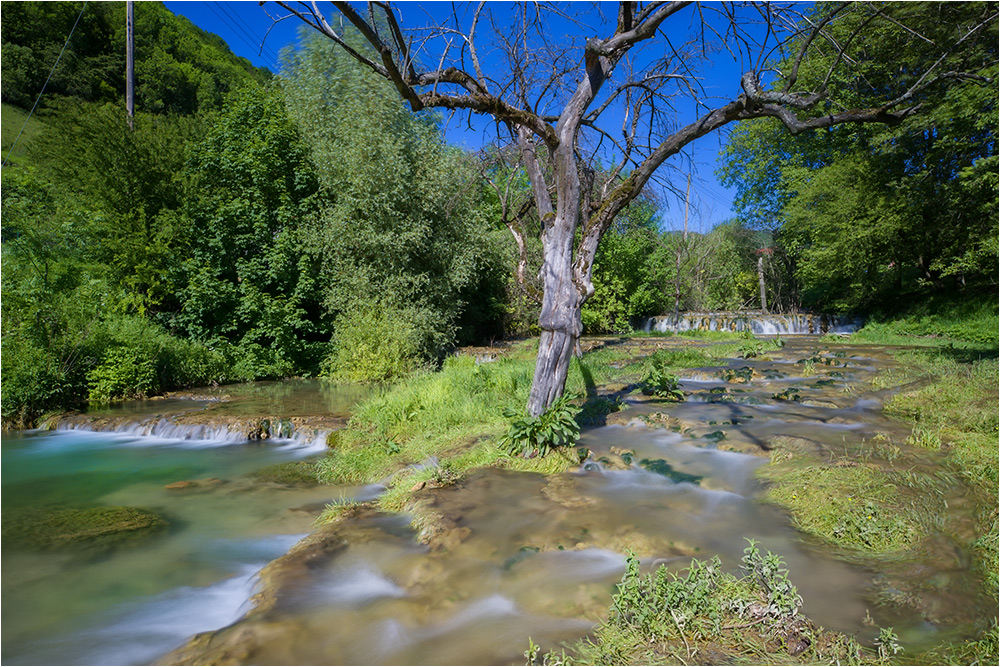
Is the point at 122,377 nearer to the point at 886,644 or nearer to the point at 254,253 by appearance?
the point at 254,253

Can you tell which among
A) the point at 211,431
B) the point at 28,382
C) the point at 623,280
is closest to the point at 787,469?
the point at 211,431

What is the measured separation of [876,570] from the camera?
3.65 metres

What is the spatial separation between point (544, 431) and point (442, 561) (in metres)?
2.44

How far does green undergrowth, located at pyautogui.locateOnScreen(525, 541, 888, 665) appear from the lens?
281 cm

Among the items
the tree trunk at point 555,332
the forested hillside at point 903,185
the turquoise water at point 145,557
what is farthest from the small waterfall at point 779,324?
the turquoise water at point 145,557

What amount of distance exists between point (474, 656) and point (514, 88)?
24.1 feet


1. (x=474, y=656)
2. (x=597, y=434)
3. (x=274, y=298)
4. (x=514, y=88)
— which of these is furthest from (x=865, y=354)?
(x=274, y=298)

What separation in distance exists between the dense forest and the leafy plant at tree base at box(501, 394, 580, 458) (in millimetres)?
5985

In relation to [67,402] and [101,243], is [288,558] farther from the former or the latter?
[101,243]

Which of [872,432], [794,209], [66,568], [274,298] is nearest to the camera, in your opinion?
[66,568]

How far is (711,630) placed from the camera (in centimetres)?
300

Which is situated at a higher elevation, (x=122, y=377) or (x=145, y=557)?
(x=122, y=377)

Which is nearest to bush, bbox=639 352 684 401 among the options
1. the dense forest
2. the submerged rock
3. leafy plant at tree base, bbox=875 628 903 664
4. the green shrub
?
the dense forest

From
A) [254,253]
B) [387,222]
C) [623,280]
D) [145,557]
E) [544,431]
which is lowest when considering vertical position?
[145,557]
